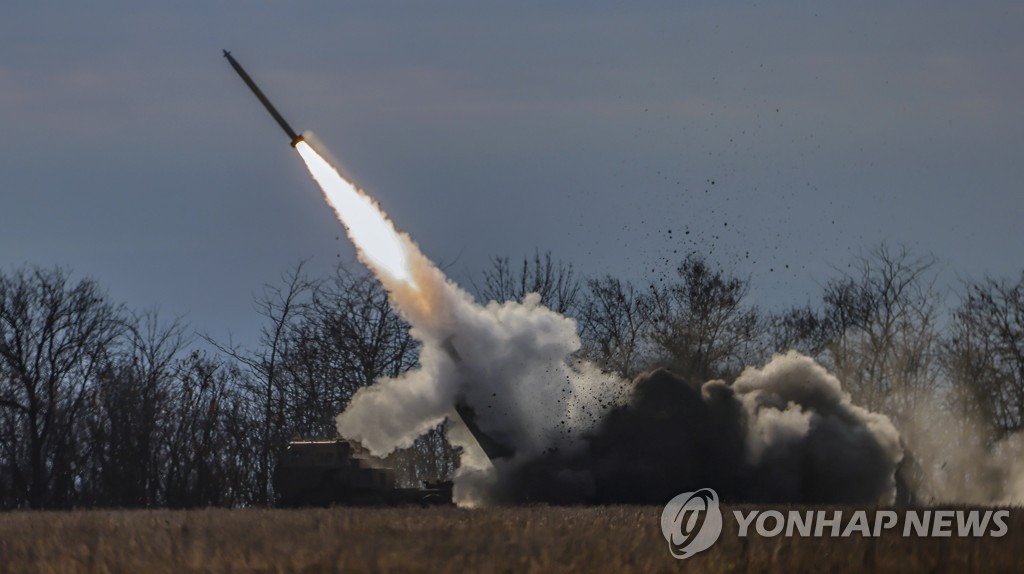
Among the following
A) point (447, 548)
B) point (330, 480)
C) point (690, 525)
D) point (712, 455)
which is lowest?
point (447, 548)

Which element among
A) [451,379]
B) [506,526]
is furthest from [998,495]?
[506,526]

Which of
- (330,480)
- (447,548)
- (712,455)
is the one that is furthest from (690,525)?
(330,480)

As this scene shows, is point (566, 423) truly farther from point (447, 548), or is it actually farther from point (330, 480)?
point (447, 548)

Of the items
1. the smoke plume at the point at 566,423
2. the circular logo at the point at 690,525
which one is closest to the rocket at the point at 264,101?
the smoke plume at the point at 566,423

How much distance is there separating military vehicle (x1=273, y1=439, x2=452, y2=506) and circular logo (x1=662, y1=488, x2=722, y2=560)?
7.36 meters

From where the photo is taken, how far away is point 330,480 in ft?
132

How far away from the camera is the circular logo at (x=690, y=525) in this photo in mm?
26641

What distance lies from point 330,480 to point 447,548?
15512mm

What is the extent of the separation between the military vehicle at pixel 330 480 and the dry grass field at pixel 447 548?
865 centimetres

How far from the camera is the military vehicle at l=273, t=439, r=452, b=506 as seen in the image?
131 ft

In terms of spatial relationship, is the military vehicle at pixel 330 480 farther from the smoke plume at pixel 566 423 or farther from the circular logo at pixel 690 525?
the circular logo at pixel 690 525

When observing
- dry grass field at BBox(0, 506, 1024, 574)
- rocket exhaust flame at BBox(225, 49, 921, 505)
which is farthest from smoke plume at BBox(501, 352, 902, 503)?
dry grass field at BBox(0, 506, 1024, 574)

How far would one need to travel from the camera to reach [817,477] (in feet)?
136

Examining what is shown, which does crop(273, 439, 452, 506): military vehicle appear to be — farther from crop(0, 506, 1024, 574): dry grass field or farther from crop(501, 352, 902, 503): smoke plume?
crop(0, 506, 1024, 574): dry grass field
